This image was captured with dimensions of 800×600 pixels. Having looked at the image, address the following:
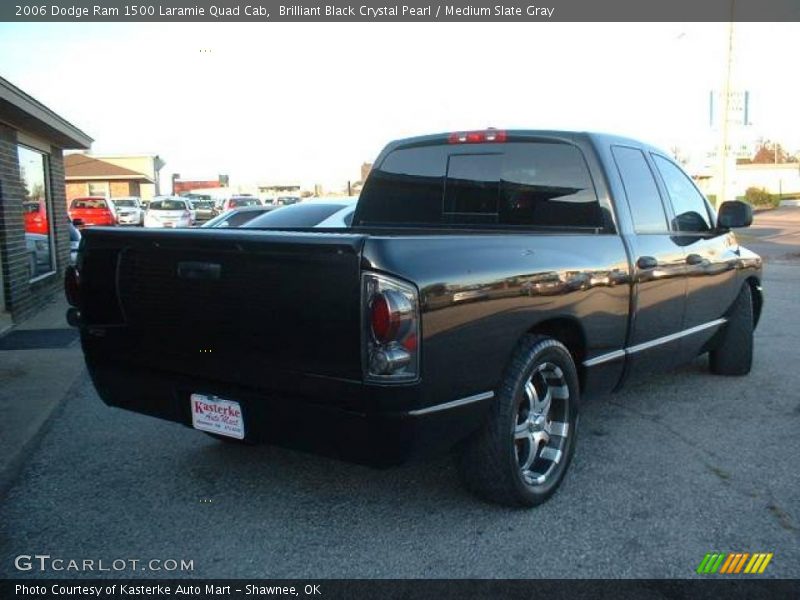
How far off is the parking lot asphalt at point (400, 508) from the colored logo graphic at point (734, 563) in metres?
0.04

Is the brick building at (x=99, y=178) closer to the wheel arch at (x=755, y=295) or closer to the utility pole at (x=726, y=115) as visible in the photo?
the utility pole at (x=726, y=115)

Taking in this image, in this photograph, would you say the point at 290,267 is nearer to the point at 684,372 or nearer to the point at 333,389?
the point at 333,389

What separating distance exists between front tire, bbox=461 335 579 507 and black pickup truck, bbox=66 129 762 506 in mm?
10

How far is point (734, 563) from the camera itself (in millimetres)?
3041

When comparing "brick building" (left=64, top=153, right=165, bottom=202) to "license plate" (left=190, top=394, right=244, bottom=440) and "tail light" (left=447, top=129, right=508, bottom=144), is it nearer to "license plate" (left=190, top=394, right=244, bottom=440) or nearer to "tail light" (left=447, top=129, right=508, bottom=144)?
"tail light" (left=447, top=129, right=508, bottom=144)

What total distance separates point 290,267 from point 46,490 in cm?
217

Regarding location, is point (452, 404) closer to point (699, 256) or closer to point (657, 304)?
point (657, 304)

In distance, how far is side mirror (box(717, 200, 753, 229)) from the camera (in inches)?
213

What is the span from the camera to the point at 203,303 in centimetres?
317

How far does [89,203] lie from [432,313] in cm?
2719

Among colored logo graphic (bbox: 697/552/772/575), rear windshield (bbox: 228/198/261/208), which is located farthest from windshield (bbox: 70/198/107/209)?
colored logo graphic (bbox: 697/552/772/575)

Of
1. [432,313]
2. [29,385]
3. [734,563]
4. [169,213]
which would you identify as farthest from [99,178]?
[734,563]

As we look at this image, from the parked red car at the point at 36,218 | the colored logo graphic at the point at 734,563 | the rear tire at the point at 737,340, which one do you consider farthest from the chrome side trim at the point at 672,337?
the parked red car at the point at 36,218

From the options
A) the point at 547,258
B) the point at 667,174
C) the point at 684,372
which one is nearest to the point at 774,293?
the point at 684,372
